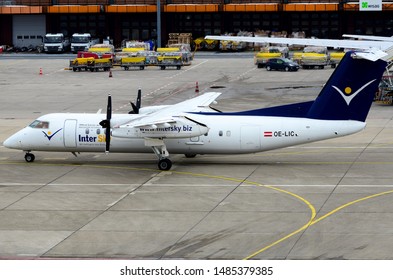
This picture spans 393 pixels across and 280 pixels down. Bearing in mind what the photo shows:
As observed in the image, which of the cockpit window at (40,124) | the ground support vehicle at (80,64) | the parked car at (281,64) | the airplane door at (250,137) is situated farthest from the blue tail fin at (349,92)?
the ground support vehicle at (80,64)

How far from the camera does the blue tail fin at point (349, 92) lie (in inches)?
1684

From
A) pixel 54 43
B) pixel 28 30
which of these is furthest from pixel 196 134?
pixel 28 30

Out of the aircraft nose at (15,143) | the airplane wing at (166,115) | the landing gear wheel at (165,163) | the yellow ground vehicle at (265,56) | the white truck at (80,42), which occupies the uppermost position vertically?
the white truck at (80,42)

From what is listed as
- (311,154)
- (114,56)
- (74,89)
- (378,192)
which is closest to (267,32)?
(114,56)

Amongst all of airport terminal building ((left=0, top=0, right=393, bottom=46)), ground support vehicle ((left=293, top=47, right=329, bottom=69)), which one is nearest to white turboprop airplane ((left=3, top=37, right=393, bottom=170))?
ground support vehicle ((left=293, top=47, right=329, bottom=69))

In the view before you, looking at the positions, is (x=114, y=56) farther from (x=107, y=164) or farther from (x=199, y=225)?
(x=199, y=225)

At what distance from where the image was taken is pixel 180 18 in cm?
12281

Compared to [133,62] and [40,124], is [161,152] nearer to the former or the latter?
[40,124]

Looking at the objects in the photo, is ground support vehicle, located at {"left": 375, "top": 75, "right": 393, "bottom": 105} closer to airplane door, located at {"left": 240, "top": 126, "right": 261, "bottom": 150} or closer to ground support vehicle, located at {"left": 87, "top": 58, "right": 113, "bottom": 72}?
airplane door, located at {"left": 240, "top": 126, "right": 261, "bottom": 150}

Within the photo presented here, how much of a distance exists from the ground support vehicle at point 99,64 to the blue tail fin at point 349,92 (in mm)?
51842

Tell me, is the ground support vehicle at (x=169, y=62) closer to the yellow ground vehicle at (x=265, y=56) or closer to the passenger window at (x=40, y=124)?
the yellow ground vehicle at (x=265, y=56)

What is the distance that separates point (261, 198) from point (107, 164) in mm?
10917

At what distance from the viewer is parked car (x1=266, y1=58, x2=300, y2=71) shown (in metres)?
89.9

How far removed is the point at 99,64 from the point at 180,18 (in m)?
32.1
